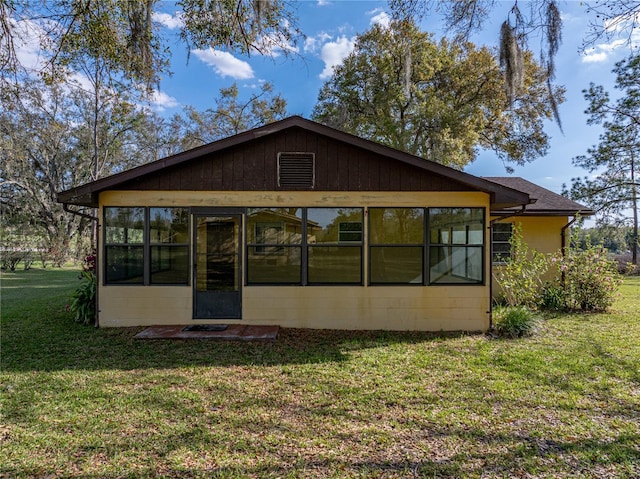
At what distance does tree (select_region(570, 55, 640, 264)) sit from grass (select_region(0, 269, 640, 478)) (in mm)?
16346

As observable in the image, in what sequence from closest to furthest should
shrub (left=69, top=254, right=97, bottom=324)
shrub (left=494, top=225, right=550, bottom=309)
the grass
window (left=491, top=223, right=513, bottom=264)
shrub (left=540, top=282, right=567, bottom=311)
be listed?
the grass → shrub (left=69, top=254, right=97, bottom=324) → shrub (left=494, top=225, right=550, bottom=309) → shrub (left=540, top=282, right=567, bottom=311) → window (left=491, top=223, right=513, bottom=264)

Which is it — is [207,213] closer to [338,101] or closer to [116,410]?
[116,410]

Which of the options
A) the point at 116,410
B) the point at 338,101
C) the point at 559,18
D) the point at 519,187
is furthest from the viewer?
the point at 338,101

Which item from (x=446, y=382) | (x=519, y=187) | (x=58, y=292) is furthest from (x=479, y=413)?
(x=58, y=292)

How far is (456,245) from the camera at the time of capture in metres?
6.31

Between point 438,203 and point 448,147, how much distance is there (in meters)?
9.39

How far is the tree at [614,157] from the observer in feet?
55.2

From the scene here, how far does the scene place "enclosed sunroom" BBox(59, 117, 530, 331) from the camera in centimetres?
623

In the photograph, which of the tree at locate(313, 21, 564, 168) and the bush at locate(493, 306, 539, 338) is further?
the tree at locate(313, 21, 564, 168)

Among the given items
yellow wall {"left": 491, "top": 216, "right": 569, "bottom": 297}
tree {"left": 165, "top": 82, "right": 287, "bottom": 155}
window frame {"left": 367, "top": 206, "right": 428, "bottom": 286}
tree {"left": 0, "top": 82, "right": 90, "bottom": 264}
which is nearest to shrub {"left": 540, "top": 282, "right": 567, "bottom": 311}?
yellow wall {"left": 491, "top": 216, "right": 569, "bottom": 297}

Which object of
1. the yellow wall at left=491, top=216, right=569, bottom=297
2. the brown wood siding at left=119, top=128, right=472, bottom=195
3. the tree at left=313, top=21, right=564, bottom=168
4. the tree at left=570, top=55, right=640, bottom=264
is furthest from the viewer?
the tree at left=570, top=55, right=640, bottom=264

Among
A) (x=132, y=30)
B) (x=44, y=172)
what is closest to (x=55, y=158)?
(x=44, y=172)

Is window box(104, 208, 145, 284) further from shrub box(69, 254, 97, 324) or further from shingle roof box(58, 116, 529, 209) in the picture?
shrub box(69, 254, 97, 324)

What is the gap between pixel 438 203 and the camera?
6.28 m
